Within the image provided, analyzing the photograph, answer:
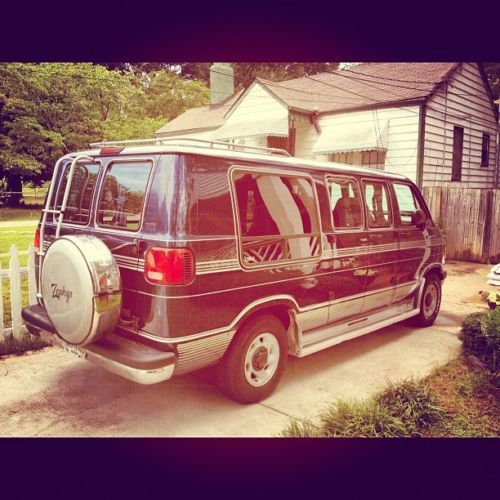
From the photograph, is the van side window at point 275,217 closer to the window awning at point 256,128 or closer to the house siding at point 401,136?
the house siding at point 401,136

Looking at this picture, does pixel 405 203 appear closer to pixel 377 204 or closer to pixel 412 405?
pixel 377 204

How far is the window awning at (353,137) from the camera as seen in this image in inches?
484

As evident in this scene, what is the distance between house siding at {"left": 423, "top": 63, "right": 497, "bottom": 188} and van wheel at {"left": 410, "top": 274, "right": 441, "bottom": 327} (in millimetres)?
6496

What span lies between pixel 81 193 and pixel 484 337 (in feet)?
14.7

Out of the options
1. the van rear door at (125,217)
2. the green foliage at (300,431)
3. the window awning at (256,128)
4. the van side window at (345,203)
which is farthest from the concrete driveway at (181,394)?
the window awning at (256,128)

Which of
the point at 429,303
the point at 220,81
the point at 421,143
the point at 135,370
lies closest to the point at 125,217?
the point at 135,370

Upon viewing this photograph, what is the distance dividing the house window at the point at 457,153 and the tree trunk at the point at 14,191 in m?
22.1

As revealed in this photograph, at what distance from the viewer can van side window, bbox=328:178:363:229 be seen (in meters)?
4.88

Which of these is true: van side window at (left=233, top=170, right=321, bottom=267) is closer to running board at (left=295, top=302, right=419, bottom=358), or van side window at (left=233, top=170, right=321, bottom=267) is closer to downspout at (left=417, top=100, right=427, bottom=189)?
running board at (left=295, top=302, right=419, bottom=358)

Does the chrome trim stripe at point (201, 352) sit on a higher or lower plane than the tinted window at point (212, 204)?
lower

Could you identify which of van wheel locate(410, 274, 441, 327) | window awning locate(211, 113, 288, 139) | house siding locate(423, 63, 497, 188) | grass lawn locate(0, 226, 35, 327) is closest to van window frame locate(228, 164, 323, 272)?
van wheel locate(410, 274, 441, 327)

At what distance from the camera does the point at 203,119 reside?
66.6 ft
